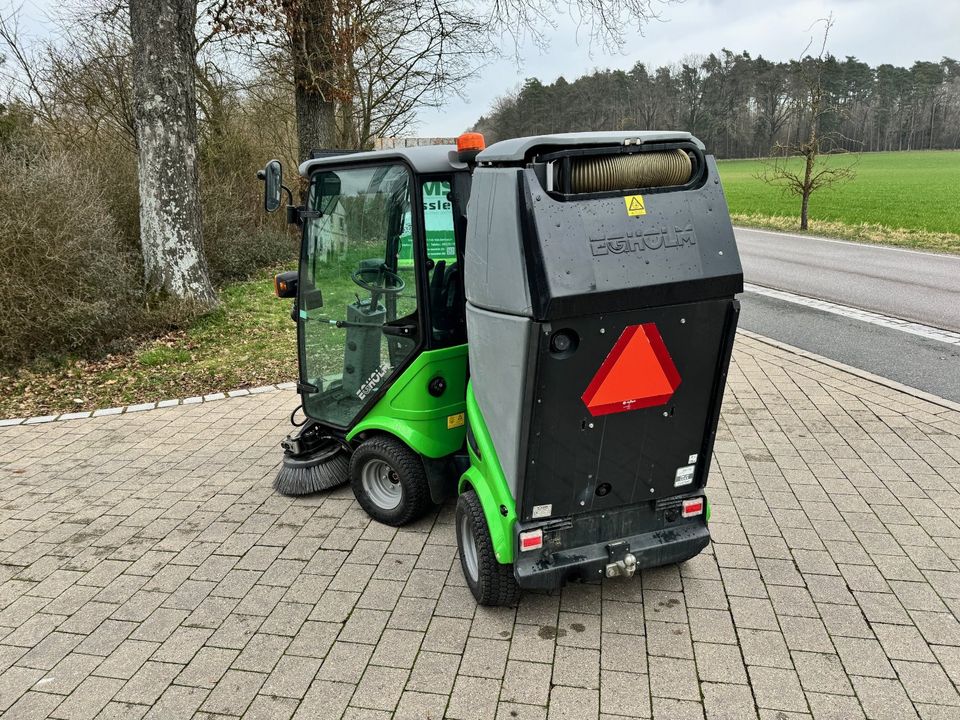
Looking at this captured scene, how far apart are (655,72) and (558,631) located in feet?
165

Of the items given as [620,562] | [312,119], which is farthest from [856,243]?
[620,562]

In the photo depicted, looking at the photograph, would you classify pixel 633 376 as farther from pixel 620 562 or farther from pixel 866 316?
pixel 866 316

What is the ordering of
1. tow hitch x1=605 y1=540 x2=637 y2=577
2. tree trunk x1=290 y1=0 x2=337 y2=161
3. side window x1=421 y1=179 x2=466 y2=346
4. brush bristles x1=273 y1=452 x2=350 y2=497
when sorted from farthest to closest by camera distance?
1. tree trunk x1=290 y1=0 x2=337 y2=161
2. brush bristles x1=273 y1=452 x2=350 y2=497
3. side window x1=421 y1=179 x2=466 y2=346
4. tow hitch x1=605 y1=540 x2=637 y2=577

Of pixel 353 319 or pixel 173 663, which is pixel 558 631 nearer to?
pixel 173 663

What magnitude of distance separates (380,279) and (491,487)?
142 cm

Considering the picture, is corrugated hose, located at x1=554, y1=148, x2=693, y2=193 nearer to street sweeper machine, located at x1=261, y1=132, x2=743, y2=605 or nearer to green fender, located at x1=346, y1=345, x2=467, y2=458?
street sweeper machine, located at x1=261, y1=132, x2=743, y2=605

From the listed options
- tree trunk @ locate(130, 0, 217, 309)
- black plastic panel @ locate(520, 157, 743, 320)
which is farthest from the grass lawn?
black plastic panel @ locate(520, 157, 743, 320)

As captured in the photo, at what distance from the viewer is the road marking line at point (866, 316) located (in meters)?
8.49

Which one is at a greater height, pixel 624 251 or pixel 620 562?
pixel 624 251

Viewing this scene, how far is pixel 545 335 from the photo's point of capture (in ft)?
8.84

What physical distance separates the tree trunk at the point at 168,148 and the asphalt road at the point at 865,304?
7320 mm

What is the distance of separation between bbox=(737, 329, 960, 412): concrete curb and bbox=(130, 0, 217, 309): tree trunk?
6.92 metres

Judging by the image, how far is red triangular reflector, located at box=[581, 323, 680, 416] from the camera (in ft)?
9.34

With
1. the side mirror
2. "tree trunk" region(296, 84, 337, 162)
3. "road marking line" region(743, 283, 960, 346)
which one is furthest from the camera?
"tree trunk" region(296, 84, 337, 162)
